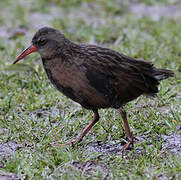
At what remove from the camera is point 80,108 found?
19.2 ft

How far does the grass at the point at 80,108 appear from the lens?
168 inches

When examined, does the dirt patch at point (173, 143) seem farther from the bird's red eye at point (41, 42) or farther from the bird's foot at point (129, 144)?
the bird's red eye at point (41, 42)

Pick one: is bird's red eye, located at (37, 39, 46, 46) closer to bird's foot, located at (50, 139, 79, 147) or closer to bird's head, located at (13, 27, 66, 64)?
bird's head, located at (13, 27, 66, 64)

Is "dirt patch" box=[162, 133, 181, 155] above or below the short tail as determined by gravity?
below

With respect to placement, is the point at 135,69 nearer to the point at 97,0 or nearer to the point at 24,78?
the point at 24,78

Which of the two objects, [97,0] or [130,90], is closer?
[130,90]

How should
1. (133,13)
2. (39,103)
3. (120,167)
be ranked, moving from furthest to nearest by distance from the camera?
(133,13)
(39,103)
(120,167)

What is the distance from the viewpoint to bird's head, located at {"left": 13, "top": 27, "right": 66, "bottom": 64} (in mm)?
4703

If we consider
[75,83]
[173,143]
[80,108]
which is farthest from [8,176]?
[80,108]

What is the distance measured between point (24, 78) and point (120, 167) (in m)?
2.84

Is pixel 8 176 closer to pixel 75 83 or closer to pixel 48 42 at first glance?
pixel 75 83

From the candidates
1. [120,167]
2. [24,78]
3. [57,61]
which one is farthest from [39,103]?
[120,167]

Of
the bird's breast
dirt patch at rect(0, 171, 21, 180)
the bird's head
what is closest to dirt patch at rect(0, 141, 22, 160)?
dirt patch at rect(0, 171, 21, 180)

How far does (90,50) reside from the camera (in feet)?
15.4
